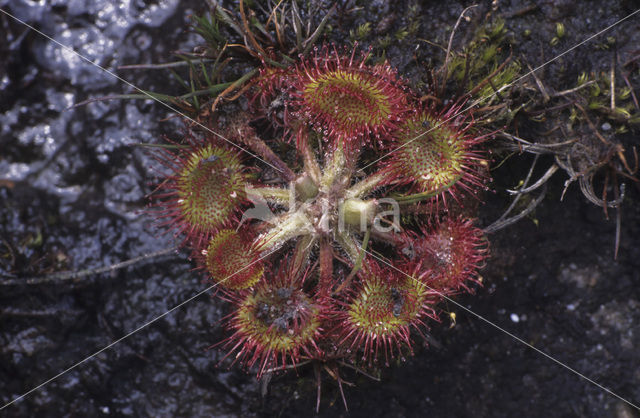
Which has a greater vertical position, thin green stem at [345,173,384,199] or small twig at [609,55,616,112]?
thin green stem at [345,173,384,199]

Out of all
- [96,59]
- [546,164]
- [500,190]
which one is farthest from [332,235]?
[96,59]
